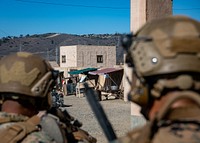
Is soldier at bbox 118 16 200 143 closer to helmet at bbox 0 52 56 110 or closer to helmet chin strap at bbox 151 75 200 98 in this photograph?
helmet chin strap at bbox 151 75 200 98

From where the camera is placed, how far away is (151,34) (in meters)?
1.64

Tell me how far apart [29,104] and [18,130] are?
11.4 inches

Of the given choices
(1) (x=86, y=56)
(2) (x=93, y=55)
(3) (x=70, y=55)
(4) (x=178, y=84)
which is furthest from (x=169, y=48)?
(3) (x=70, y=55)

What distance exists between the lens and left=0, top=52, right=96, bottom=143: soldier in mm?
2477

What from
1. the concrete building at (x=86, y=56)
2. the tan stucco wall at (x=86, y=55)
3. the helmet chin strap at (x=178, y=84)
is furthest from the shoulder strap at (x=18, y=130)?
the tan stucco wall at (x=86, y=55)

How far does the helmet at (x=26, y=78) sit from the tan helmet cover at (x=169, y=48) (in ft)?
3.88

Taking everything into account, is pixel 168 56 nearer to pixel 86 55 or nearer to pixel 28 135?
pixel 28 135

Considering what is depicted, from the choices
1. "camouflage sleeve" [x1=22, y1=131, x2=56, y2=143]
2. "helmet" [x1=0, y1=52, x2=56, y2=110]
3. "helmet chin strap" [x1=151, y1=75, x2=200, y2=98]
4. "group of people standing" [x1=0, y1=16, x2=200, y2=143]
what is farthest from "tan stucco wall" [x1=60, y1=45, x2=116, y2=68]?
"helmet chin strap" [x1=151, y1=75, x2=200, y2=98]

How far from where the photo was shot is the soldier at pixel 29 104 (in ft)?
8.13

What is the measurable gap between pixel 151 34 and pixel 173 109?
0.33 metres

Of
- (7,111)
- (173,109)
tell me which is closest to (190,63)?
(173,109)

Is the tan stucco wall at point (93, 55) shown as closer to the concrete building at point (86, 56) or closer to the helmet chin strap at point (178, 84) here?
the concrete building at point (86, 56)

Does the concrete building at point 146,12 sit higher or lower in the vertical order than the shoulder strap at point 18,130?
higher

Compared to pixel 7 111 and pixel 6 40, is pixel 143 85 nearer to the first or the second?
pixel 7 111
